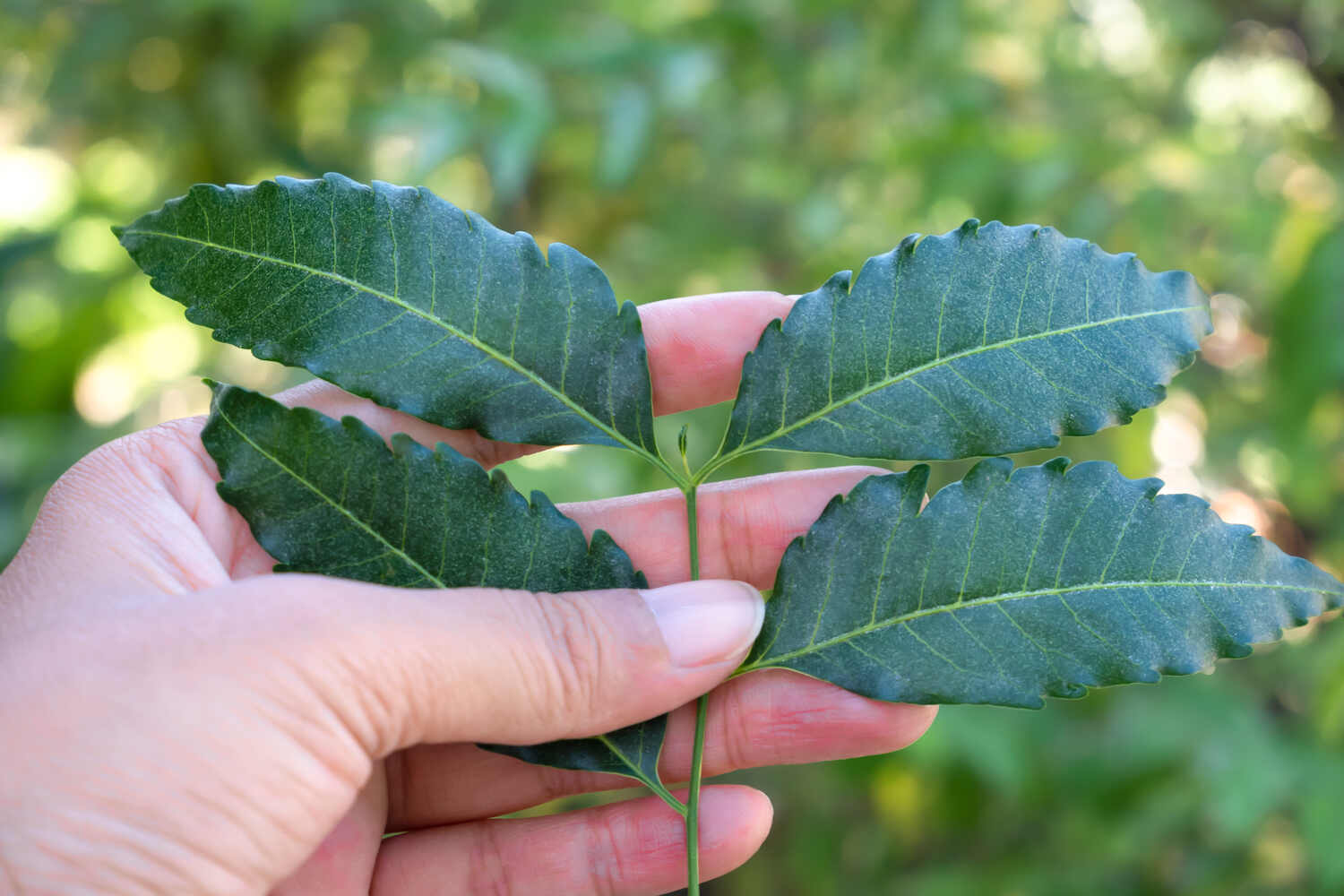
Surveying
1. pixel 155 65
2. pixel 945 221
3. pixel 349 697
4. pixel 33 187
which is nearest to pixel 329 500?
pixel 349 697

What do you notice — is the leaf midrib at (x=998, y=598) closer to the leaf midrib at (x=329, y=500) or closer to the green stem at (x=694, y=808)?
the green stem at (x=694, y=808)

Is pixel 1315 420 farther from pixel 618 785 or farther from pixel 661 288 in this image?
pixel 618 785

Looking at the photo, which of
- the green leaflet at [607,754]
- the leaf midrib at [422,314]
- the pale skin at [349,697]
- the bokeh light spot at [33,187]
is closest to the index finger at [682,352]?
the pale skin at [349,697]

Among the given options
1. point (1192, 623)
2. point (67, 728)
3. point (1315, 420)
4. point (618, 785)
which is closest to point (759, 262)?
point (1315, 420)

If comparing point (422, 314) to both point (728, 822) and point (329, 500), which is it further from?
point (728, 822)

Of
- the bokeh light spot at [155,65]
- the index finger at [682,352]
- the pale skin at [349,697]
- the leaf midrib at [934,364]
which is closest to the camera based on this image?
the pale skin at [349,697]

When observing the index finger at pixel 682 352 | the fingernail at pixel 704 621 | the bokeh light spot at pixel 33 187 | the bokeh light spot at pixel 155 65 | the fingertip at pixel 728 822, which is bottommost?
the fingertip at pixel 728 822

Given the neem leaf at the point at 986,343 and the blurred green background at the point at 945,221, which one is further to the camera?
the blurred green background at the point at 945,221
